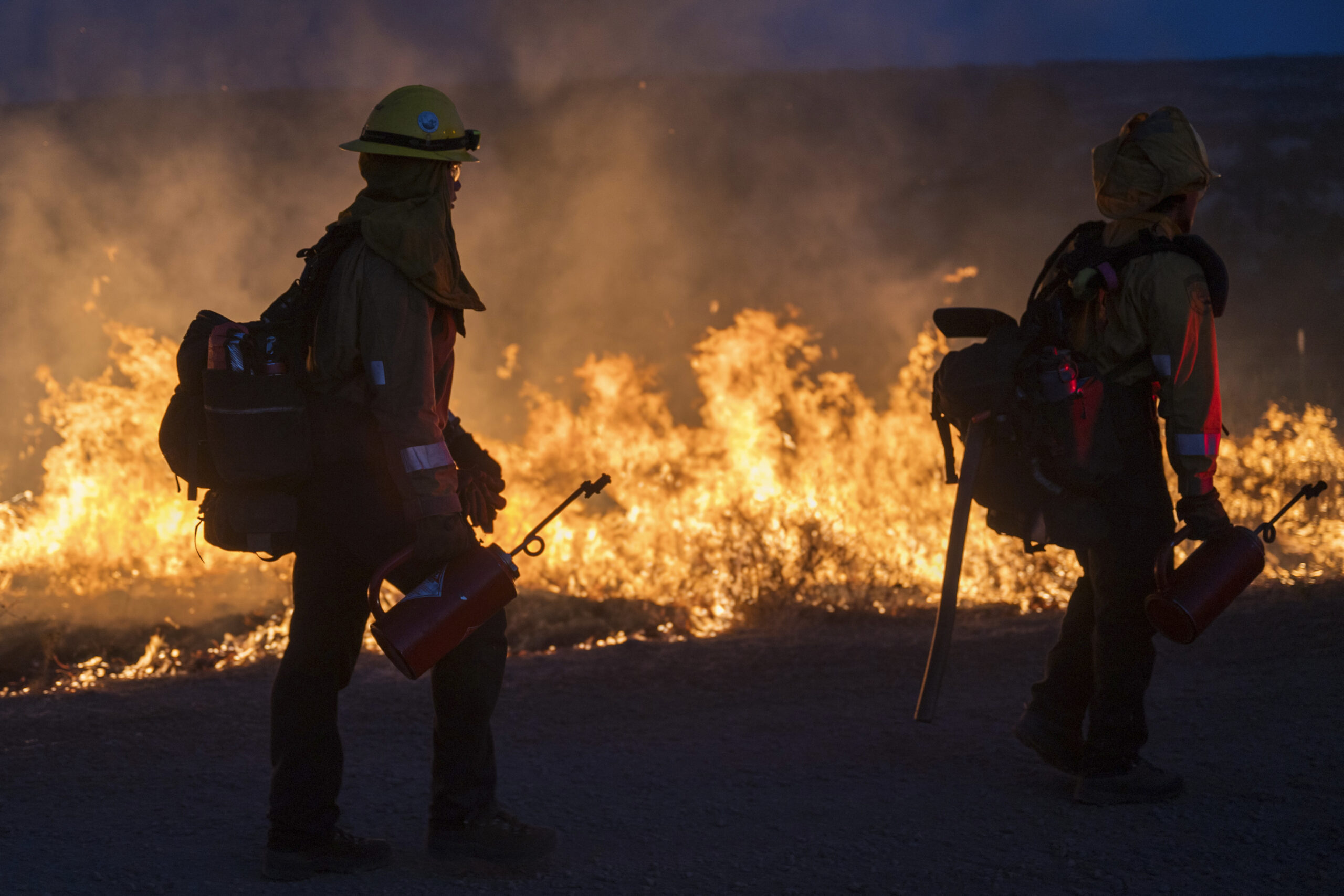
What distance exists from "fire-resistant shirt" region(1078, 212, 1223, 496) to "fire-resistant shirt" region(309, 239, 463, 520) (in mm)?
1962

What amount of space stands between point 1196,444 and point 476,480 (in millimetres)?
1987

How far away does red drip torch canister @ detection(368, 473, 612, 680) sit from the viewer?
2818 millimetres

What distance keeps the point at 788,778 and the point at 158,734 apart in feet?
7.88

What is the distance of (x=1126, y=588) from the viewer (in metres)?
3.40

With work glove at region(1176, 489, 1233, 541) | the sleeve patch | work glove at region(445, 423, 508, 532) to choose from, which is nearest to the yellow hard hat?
work glove at region(445, 423, 508, 532)

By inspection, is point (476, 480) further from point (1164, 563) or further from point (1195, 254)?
point (1195, 254)

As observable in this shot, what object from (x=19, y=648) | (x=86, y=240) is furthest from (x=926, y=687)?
(x=86, y=240)

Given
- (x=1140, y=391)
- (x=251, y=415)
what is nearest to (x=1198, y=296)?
(x=1140, y=391)

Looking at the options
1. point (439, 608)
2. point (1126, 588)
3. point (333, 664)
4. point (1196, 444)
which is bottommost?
point (333, 664)

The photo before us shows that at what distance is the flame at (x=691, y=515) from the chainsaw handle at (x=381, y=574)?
3.52 metres

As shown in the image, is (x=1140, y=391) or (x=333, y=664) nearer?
(x=333, y=664)

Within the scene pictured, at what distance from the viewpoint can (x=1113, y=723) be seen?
11.3ft

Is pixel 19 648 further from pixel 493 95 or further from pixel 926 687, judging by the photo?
pixel 493 95

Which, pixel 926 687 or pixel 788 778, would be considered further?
pixel 788 778
